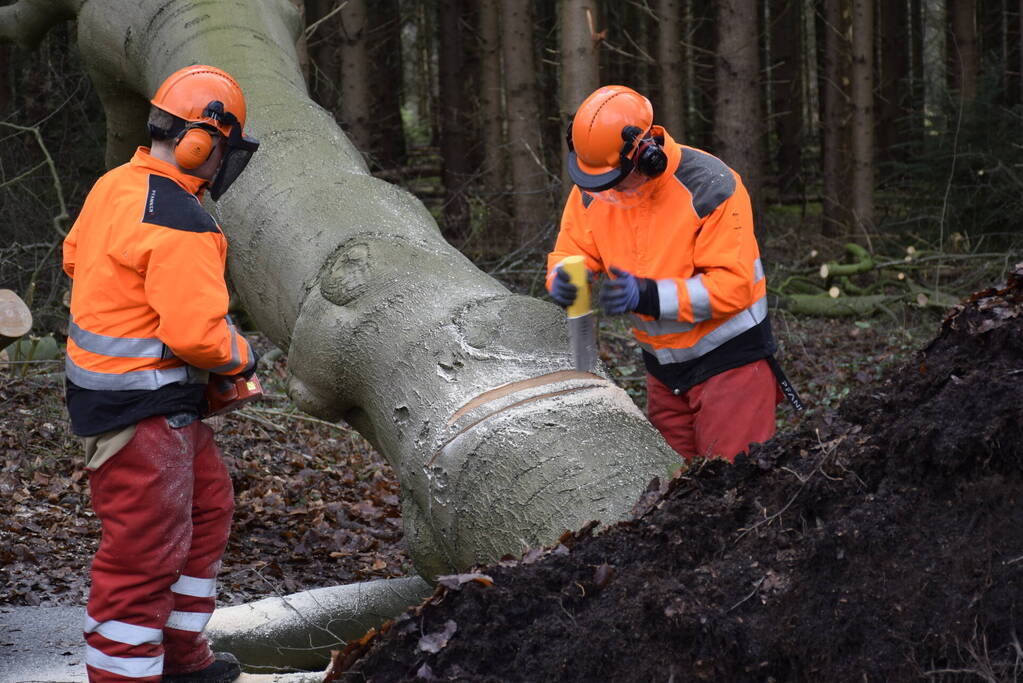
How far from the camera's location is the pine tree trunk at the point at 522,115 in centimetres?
1084

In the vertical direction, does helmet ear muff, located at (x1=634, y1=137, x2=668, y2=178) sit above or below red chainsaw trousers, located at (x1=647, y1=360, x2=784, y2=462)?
above

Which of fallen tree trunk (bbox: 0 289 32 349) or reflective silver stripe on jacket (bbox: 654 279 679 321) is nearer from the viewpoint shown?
reflective silver stripe on jacket (bbox: 654 279 679 321)

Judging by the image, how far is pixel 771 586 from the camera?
1918 millimetres

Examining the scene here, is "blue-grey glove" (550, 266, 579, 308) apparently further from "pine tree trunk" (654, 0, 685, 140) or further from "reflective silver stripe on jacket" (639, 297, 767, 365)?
"pine tree trunk" (654, 0, 685, 140)

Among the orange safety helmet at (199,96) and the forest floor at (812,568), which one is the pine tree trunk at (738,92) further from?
the forest floor at (812,568)

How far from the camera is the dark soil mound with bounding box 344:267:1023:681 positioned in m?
1.82

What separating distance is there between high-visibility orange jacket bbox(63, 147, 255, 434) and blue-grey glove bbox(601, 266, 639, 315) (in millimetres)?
1159

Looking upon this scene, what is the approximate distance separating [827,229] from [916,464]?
1293 centimetres

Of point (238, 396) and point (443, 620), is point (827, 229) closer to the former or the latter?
point (238, 396)

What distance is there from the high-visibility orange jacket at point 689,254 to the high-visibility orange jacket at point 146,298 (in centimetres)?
116

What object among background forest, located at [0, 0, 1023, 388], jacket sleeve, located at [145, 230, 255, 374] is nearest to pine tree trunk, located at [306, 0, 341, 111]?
background forest, located at [0, 0, 1023, 388]

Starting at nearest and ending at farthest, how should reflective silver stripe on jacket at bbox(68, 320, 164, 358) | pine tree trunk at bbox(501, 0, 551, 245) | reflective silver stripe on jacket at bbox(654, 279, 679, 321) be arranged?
reflective silver stripe on jacket at bbox(68, 320, 164, 358) → reflective silver stripe on jacket at bbox(654, 279, 679, 321) → pine tree trunk at bbox(501, 0, 551, 245)

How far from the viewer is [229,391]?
3338 mm

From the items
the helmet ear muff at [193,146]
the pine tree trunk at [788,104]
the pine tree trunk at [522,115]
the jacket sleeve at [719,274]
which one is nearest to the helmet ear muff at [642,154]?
the jacket sleeve at [719,274]
